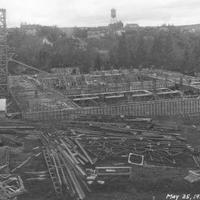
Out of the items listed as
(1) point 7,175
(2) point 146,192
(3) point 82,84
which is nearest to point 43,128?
(1) point 7,175

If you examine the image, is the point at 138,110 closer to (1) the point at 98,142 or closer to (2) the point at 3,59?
(1) the point at 98,142

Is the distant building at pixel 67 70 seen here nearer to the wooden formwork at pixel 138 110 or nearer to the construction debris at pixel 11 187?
the wooden formwork at pixel 138 110

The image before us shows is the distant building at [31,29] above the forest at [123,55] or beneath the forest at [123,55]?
above

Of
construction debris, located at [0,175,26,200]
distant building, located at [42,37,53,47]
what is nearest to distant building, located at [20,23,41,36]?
distant building, located at [42,37,53,47]

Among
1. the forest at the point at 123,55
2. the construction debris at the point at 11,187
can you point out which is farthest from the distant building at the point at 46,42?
the construction debris at the point at 11,187

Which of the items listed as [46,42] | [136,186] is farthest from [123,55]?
[136,186]

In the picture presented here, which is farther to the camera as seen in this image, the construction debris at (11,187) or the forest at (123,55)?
the forest at (123,55)

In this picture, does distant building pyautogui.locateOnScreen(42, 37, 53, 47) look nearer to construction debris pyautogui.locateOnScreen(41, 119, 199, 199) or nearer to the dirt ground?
construction debris pyautogui.locateOnScreen(41, 119, 199, 199)
